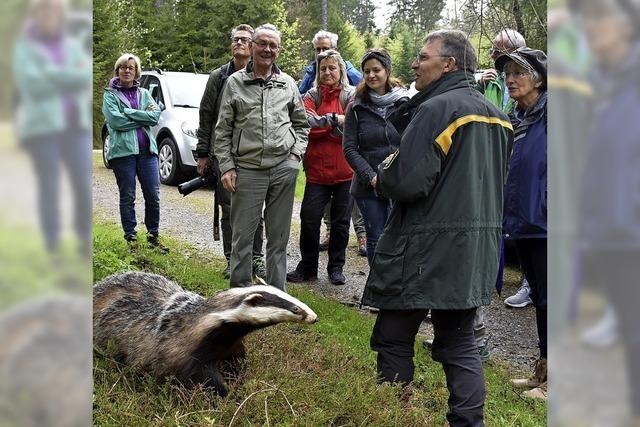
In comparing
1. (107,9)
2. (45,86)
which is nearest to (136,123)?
(45,86)

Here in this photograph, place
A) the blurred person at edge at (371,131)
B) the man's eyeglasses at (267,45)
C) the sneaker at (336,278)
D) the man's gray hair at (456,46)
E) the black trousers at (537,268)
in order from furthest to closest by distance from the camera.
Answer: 1. the sneaker at (336,278)
2. the blurred person at edge at (371,131)
3. the man's eyeglasses at (267,45)
4. the black trousers at (537,268)
5. the man's gray hair at (456,46)

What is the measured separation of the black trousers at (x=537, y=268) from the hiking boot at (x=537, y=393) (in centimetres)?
27

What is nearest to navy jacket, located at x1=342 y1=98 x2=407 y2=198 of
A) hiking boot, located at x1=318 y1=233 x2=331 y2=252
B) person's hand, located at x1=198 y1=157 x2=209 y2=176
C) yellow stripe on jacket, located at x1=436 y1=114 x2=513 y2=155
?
person's hand, located at x1=198 y1=157 x2=209 y2=176

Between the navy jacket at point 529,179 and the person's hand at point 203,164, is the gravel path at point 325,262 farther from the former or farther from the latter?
the person's hand at point 203,164

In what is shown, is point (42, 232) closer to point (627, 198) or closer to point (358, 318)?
point (627, 198)

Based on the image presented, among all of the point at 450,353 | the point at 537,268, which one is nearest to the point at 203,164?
the point at 537,268

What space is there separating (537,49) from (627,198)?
13.0ft

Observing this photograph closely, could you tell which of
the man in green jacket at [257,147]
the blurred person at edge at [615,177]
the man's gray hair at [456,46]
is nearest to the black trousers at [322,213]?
the man in green jacket at [257,147]

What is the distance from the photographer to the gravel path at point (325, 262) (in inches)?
240

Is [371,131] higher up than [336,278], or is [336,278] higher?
[371,131]

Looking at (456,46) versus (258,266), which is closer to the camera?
(456,46)

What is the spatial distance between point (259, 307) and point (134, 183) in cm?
394

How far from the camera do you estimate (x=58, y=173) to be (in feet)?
3.72

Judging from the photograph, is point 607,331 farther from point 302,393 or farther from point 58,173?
point 302,393
